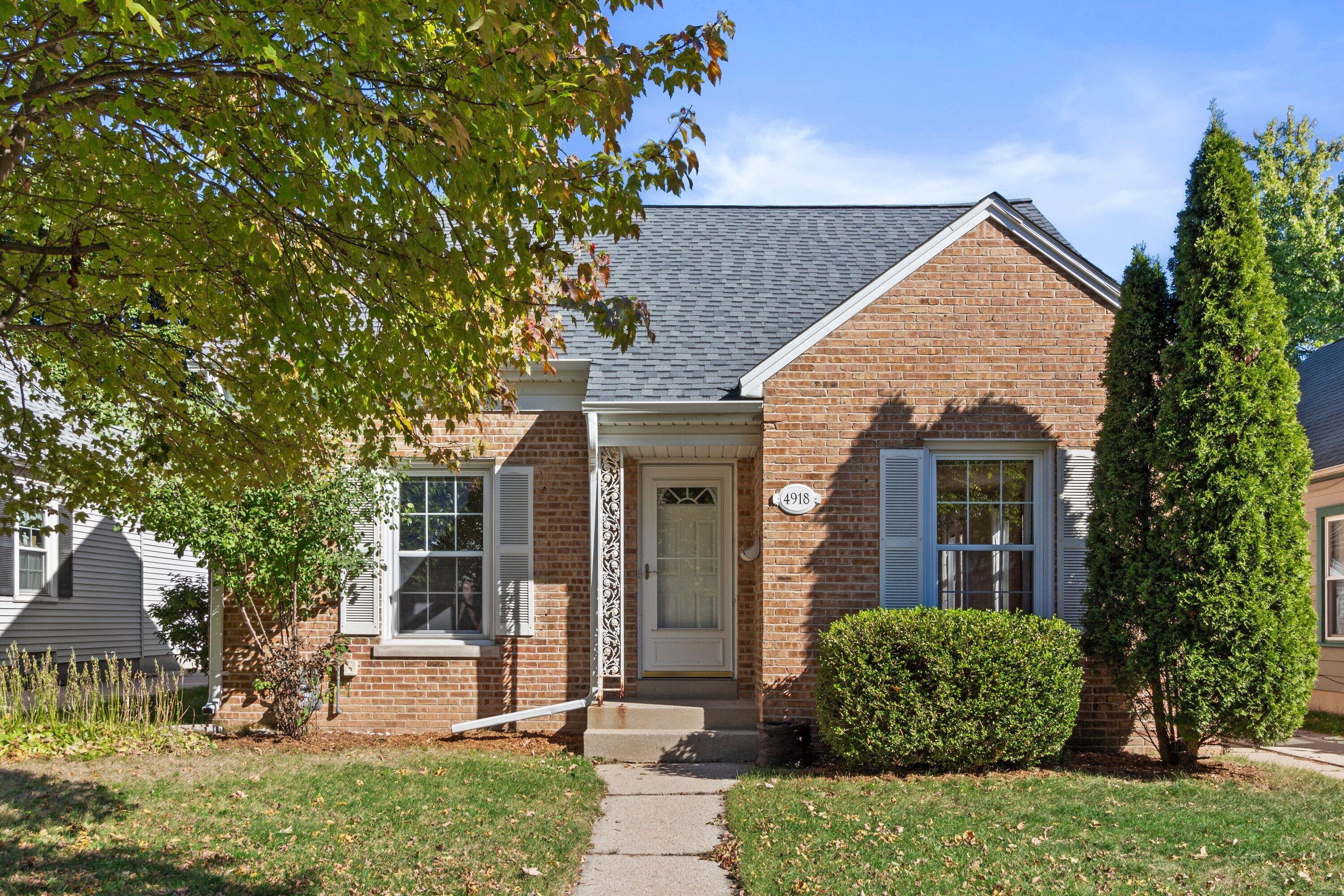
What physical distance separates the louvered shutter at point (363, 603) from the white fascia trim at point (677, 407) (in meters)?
2.70

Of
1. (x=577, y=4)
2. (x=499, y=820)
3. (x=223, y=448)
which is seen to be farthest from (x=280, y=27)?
(x=499, y=820)

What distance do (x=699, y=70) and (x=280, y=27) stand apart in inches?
78.0

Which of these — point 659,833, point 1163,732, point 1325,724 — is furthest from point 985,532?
point 1325,724

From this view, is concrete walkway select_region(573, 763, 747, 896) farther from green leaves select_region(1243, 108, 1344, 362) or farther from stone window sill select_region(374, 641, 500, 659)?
green leaves select_region(1243, 108, 1344, 362)

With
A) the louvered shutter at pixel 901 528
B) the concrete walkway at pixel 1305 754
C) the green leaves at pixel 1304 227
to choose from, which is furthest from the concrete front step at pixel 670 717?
the green leaves at pixel 1304 227

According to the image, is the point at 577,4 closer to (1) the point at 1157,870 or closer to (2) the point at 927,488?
(1) the point at 1157,870

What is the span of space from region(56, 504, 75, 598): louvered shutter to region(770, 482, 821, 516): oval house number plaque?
505 inches

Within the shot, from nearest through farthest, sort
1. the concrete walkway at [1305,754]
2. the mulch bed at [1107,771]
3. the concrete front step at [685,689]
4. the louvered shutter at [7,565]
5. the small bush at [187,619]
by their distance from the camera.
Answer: the mulch bed at [1107,771] → the concrete walkway at [1305,754] → the concrete front step at [685,689] → the small bush at [187,619] → the louvered shutter at [7,565]

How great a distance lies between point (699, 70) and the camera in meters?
5.12

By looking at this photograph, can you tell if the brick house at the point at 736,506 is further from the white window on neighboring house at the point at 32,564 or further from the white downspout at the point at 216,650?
the white window on neighboring house at the point at 32,564

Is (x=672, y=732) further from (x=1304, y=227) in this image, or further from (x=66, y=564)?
(x=1304, y=227)

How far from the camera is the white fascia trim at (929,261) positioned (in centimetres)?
939

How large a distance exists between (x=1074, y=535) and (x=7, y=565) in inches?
592

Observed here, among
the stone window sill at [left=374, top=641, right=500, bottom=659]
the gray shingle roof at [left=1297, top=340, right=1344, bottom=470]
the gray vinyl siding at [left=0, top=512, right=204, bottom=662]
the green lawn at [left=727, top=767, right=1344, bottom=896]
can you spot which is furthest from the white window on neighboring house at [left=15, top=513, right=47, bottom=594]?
the gray shingle roof at [left=1297, top=340, right=1344, bottom=470]
